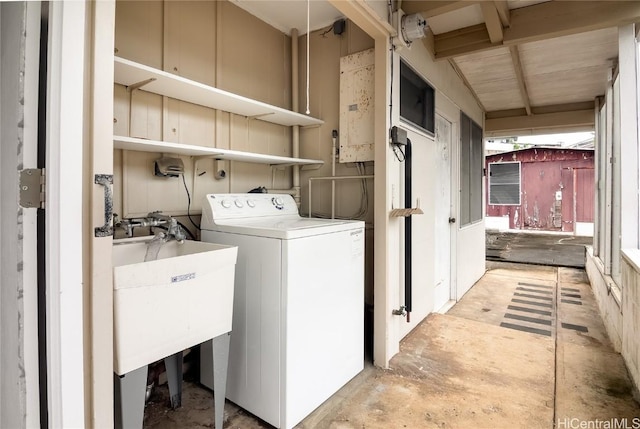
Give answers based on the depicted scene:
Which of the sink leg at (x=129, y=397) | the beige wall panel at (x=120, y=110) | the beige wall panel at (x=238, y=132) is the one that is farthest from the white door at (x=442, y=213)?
the sink leg at (x=129, y=397)

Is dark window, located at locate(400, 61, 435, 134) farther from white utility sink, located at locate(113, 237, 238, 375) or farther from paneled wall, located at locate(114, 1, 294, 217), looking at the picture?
white utility sink, located at locate(113, 237, 238, 375)

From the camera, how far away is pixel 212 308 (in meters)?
1.52

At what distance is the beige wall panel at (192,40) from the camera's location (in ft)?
6.62

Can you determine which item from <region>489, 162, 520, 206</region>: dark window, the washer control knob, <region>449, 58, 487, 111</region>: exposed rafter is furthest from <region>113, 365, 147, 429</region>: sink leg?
<region>489, 162, 520, 206</region>: dark window

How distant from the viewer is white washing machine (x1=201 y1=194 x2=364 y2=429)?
1.68m

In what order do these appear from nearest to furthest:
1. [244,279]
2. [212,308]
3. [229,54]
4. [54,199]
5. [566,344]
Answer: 1. [54,199]
2. [212,308]
3. [244,279]
4. [229,54]
5. [566,344]

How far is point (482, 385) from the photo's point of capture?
2113 mm

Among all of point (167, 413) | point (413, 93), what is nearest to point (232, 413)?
point (167, 413)

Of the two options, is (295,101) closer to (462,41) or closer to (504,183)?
(462,41)

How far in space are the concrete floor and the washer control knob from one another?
1.27 metres

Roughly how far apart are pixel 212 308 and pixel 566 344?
281cm

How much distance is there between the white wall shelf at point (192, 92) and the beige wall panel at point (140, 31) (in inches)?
7.0

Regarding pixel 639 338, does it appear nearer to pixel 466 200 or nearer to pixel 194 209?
pixel 466 200

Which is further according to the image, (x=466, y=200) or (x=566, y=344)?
(x=466, y=200)
